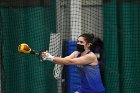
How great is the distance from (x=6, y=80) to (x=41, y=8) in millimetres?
1723

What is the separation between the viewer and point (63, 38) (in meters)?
9.88

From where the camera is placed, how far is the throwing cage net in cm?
938

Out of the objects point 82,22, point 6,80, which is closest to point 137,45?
point 82,22

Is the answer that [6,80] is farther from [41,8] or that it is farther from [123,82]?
[123,82]

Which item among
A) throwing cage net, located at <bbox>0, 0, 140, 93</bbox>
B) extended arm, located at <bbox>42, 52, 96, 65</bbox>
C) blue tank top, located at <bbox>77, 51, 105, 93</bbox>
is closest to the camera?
extended arm, located at <bbox>42, 52, 96, 65</bbox>

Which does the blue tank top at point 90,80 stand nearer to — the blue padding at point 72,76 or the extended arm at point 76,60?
the extended arm at point 76,60

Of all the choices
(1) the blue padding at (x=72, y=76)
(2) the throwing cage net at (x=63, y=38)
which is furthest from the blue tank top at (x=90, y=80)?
(1) the blue padding at (x=72, y=76)

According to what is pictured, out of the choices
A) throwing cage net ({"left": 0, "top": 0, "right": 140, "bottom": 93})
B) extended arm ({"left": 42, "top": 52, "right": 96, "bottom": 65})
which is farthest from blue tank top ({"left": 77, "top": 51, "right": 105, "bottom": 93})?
throwing cage net ({"left": 0, "top": 0, "right": 140, "bottom": 93})

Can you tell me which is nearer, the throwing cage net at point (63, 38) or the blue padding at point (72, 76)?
the throwing cage net at point (63, 38)

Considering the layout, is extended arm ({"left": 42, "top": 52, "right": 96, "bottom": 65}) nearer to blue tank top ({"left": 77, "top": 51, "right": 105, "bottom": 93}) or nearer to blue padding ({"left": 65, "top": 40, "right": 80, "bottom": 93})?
blue tank top ({"left": 77, "top": 51, "right": 105, "bottom": 93})

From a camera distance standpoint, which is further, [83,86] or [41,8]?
[41,8]

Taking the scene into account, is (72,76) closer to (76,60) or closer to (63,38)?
(63,38)

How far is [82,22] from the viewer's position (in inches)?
388

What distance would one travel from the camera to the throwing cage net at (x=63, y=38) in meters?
9.38
